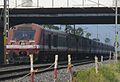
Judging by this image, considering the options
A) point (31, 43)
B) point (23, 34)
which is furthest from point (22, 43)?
point (23, 34)

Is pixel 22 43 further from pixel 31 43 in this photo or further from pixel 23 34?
pixel 23 34

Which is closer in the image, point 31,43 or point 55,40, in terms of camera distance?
point 31,43

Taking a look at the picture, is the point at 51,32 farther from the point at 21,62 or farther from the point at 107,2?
the point at 107,2

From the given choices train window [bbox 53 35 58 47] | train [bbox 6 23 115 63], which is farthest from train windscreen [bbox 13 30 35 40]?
train window [bbox 53 35 58 47]

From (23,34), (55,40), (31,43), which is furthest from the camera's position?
(55,40)

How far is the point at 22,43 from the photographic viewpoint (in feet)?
114

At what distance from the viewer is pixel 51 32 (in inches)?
1527

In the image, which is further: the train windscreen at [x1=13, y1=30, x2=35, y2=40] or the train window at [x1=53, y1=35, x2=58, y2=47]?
the train window at [x1=53, y1=35, x2=58, y2=47]

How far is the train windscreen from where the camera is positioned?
3506 centimetres

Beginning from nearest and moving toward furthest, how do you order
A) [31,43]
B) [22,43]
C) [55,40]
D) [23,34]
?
1. [22,43]
2. [31,43]
3. [23,34]
4. [55,40]

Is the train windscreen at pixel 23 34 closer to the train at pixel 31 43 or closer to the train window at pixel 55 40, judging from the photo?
the train at pixel 31 43

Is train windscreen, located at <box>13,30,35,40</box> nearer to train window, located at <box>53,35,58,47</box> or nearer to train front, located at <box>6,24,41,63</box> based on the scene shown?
train front, located at <box>6,24,41,63</box>

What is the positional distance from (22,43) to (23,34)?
0.88 metres

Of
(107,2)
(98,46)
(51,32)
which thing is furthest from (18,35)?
(98,46)
